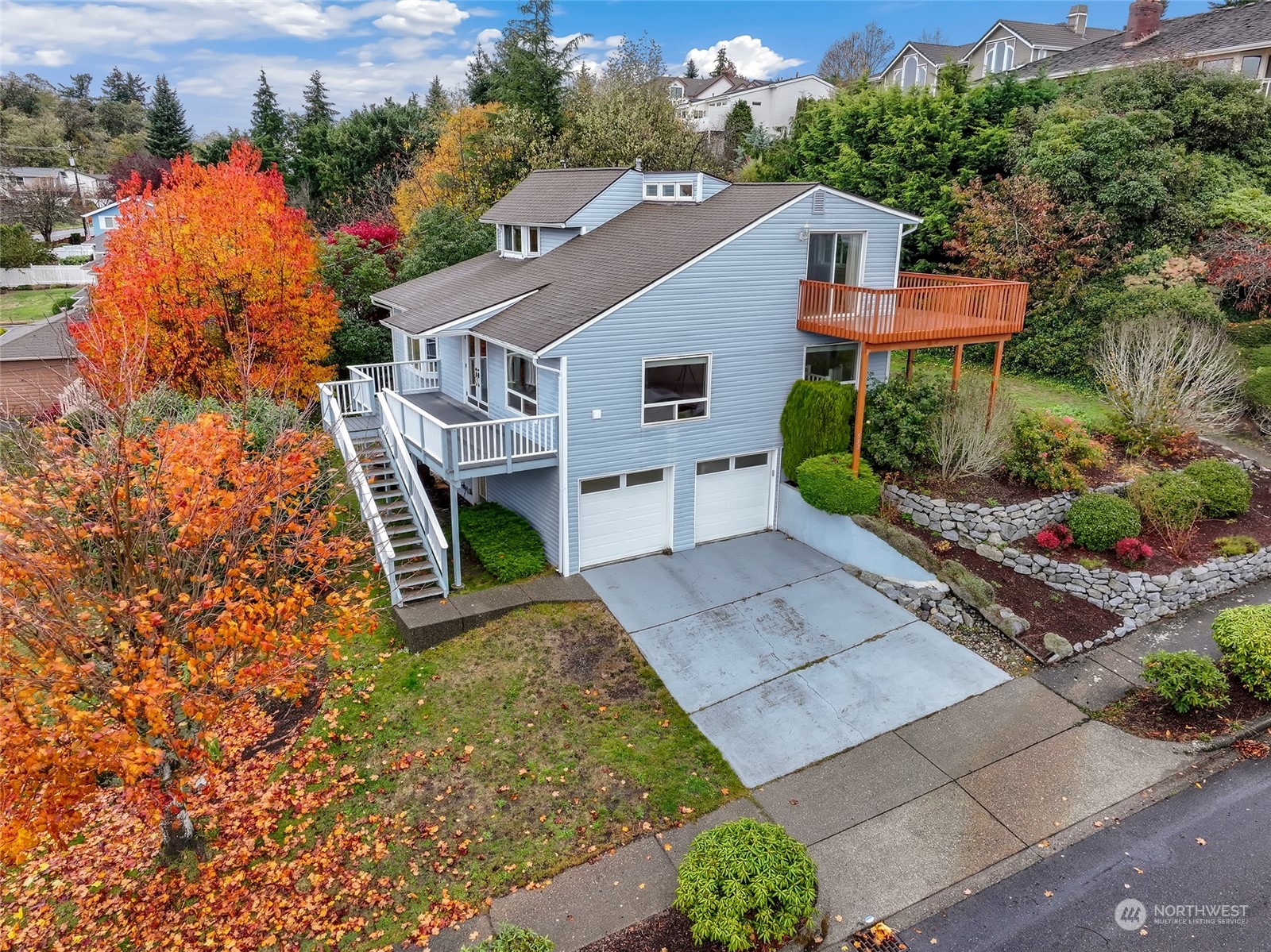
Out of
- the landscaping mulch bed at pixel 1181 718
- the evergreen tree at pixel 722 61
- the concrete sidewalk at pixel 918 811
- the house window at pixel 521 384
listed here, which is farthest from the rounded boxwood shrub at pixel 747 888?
the evergreen tree at pixel 722 61

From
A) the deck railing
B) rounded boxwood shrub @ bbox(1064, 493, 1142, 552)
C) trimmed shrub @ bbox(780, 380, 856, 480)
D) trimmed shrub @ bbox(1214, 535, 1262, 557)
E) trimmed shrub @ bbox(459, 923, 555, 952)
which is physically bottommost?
trimmed shrub @ bbox(459, 923, 555, 952)

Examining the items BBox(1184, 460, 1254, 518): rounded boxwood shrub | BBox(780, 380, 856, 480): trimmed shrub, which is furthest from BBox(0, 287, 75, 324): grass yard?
BBox(1184, 460, 1254, 518): rounded boxwood shrub

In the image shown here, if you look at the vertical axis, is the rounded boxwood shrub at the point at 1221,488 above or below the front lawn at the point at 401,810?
above

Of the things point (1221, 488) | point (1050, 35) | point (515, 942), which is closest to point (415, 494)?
point (515, 942)

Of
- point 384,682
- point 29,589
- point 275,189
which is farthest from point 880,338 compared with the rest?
point 275,189

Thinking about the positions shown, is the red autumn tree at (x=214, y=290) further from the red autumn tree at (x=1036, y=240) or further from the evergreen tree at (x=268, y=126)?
the evergreen tree at (x=268, y=126)

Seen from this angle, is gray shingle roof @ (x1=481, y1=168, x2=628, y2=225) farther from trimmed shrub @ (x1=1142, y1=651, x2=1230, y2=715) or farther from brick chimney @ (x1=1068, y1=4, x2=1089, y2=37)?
brick chimney @ (x1=1068, y1=4, x2=1089, y2=37)

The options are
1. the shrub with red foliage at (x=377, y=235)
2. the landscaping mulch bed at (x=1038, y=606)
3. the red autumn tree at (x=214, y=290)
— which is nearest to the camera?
the landscaping mulch bed at (x=1038, y=606)
